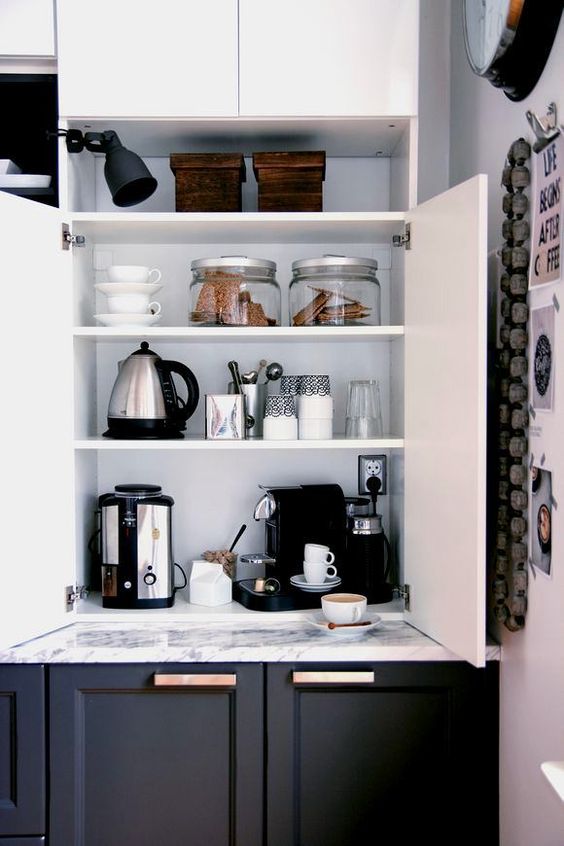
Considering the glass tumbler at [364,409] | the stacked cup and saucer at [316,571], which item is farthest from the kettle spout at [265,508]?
the glass tumbler at [364,409]

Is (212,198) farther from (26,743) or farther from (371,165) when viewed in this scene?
(26,743)

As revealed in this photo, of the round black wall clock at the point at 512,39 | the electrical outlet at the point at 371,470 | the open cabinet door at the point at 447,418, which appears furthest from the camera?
the electrical outlet at the point at 371,470

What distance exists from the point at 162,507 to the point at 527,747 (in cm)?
102

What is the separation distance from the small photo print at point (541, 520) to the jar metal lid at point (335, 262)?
779 mm

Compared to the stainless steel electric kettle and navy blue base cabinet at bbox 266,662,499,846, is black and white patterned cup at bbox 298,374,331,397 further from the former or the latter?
navy blue base cabinet at bbox 266,662,499,846

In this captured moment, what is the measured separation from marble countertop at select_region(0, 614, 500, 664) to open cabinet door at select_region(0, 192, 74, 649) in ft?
0.29

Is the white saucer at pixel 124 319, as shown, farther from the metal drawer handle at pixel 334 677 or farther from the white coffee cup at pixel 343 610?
the metal drawer handle at pixel 334 677

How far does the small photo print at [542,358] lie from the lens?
5.42 feet

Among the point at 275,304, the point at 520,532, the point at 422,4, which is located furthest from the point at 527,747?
the point at 422,4

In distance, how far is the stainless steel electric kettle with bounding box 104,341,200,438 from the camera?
89.7 inches

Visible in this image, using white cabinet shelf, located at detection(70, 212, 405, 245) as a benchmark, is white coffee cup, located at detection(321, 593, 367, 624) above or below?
below

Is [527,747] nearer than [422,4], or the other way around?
[527,747]

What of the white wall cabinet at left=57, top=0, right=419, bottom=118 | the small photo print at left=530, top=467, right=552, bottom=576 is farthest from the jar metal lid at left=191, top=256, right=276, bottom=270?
the small photo print at left=530, top=467, right=552, bottom=576

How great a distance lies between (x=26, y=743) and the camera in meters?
1.98
